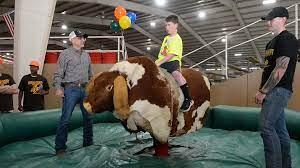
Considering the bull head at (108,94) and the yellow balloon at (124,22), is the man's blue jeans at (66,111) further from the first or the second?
the yellow balloon at (124,22)

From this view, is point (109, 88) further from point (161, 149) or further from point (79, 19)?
point (79, 19)

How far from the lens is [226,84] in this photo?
8.02 m

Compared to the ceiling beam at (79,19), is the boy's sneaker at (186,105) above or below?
below

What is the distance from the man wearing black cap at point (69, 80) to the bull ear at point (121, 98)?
0.94 metres

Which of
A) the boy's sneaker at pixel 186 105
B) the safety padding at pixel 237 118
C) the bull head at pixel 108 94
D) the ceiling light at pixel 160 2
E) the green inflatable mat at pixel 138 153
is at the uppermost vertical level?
the ceiling light at pixel 160 2

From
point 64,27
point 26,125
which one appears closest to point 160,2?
point 64,27

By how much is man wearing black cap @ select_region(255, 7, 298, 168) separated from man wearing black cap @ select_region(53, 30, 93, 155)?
2245 mm

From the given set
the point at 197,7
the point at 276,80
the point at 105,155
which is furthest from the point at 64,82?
the point at 197,7

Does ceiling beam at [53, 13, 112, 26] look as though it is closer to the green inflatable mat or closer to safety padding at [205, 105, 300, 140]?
safety padding at [205, 105, 300, 140]

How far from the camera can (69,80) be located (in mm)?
3945

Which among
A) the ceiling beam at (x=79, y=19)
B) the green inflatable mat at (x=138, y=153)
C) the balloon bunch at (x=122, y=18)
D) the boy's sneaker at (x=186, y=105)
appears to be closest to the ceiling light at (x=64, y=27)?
the ceiling beam at (x=79, y=19)

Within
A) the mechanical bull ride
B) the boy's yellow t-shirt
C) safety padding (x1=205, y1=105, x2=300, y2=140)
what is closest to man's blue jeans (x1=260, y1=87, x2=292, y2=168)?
the mechanical bull ride

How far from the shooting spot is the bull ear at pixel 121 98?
3201mm

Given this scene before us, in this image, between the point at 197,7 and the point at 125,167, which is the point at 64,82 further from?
the point at 197,7
